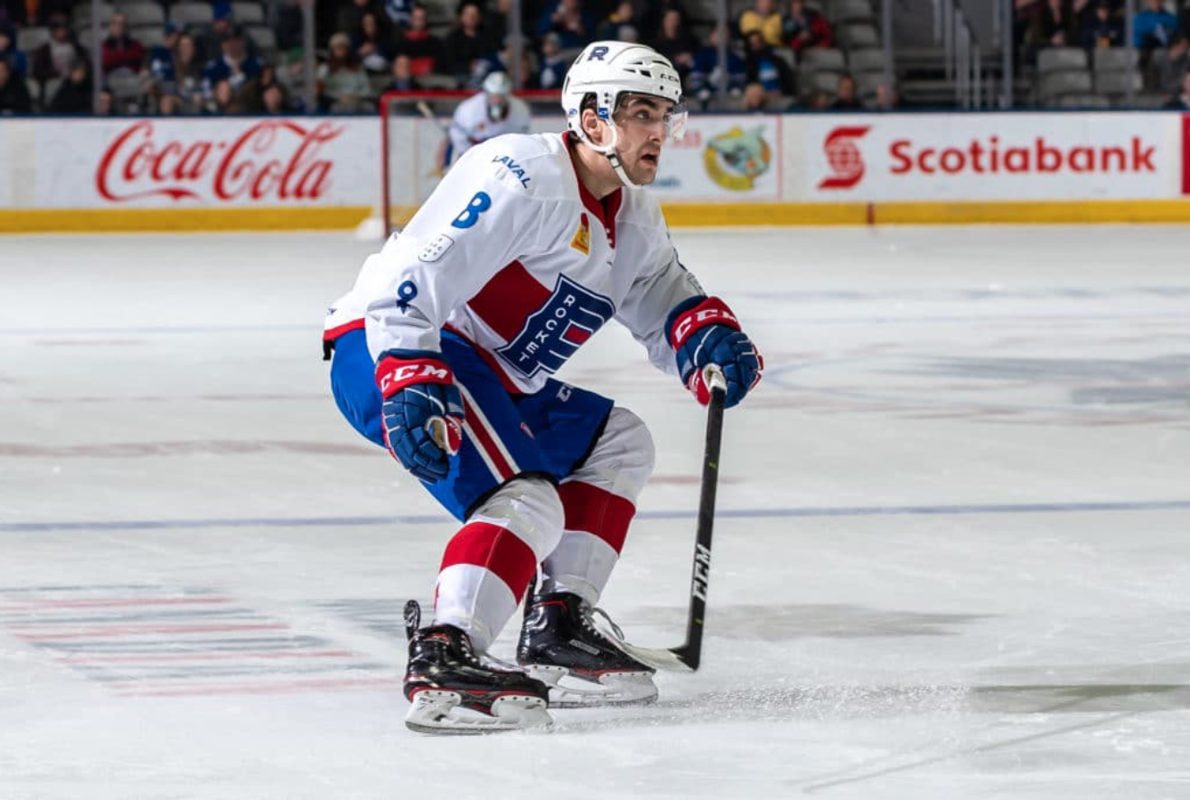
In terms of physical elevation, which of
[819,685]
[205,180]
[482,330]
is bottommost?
[205,180]

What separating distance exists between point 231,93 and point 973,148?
5.29 m

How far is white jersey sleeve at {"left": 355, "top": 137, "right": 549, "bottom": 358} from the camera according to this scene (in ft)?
10.5

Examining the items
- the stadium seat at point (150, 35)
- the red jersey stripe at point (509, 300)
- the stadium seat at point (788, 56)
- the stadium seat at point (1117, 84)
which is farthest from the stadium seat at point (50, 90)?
the red jersey stripe at point (509, 300)

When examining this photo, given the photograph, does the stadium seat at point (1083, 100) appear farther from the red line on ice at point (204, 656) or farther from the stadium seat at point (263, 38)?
the red line on ice at point (204, 656)

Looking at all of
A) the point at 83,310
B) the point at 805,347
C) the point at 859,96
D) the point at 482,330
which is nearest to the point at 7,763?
the point at 482,330

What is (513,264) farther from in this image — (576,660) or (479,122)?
(479,122)

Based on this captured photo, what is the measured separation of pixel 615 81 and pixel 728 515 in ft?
5.99

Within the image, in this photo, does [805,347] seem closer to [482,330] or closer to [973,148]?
[482,330]

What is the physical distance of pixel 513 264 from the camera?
3.35m

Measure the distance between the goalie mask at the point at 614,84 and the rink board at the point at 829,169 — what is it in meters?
12.6

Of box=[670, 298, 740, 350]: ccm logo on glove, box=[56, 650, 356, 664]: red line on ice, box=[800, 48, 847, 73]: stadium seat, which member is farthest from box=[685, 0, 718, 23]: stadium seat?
box=[56, 650, 356, 664]: red line on ice

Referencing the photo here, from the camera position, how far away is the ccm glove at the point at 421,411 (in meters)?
3.06

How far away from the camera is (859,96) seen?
16.8 metres

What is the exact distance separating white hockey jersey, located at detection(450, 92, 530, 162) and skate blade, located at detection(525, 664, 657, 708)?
11879 millimetres
